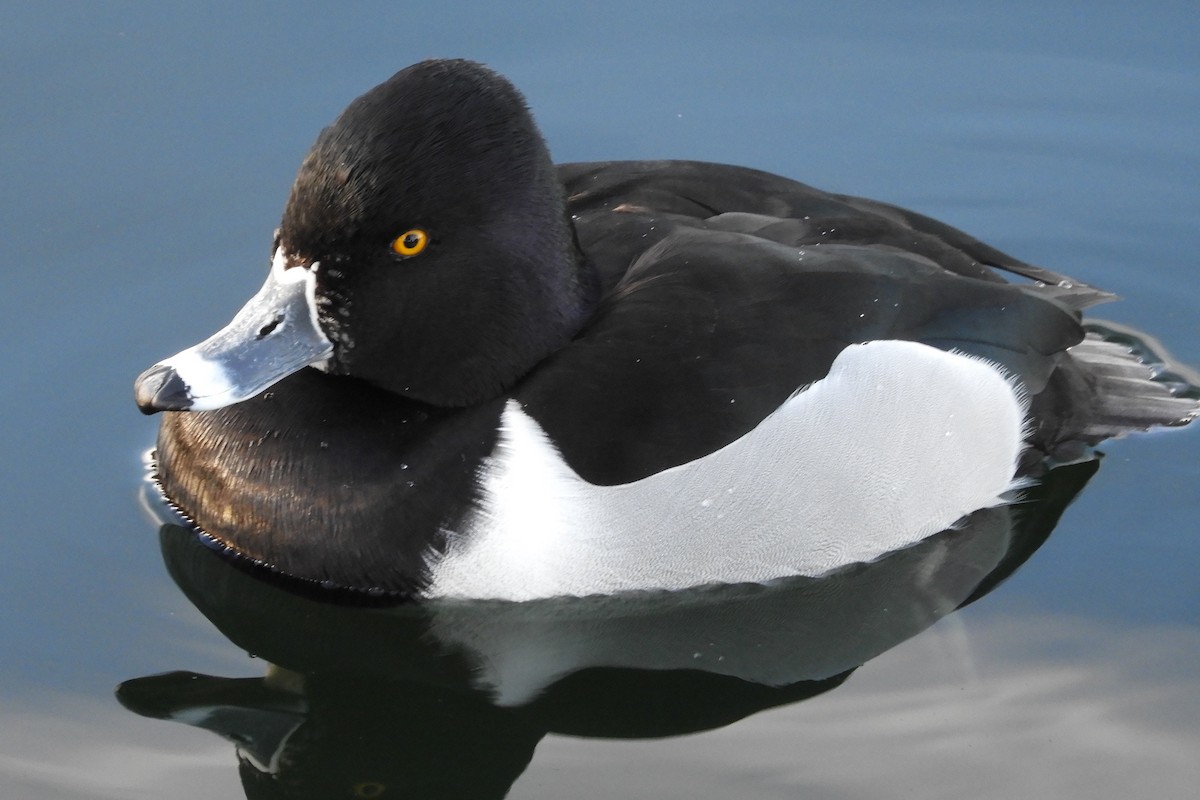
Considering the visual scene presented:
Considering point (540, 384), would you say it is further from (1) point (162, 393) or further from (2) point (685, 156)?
(2) point (685, 156)

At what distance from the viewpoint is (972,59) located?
736 cm

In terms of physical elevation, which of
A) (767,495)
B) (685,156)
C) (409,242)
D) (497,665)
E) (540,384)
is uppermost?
(409,242)

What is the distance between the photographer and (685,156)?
6.88 metres

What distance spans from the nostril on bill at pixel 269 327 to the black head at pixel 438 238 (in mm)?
116

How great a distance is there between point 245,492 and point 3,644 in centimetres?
82

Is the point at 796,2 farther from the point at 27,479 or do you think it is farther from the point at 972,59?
the point at 27,479

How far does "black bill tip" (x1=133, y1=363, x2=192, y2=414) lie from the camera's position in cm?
450

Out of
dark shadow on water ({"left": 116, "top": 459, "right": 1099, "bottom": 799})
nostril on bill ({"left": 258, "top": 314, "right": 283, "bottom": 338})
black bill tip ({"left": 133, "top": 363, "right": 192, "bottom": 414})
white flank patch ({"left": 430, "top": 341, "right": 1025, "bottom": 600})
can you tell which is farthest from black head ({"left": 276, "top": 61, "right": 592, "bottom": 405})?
dark shadow on water ({"left": 116, "top": 459, "right": 1099, "bottom": 799})

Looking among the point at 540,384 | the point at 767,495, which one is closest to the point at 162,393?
the point at 540,384

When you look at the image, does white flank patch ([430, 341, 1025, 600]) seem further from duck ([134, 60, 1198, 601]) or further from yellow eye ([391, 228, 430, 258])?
yellow eye ([391, 228, 430, 258])

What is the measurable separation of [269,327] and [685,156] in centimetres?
271

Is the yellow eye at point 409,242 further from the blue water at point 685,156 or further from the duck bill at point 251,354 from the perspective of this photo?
the blue water at point 685,156

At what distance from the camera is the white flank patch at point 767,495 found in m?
4.66

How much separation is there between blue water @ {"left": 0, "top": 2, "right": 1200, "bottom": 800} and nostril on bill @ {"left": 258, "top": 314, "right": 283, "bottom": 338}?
966 millimetres
